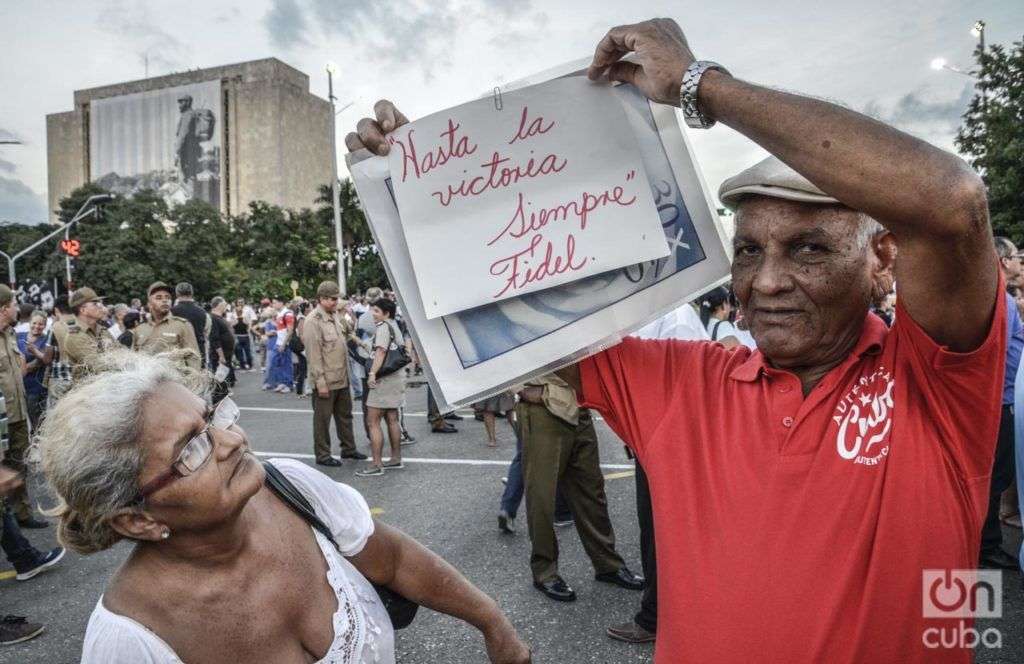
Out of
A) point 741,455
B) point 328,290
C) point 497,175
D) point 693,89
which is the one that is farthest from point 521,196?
point 328,290

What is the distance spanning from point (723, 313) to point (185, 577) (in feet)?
13.4

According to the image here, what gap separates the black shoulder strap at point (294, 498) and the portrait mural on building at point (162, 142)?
84.8m

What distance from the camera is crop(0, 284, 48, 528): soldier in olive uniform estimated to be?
540cm

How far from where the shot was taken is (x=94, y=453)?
4.67 feet

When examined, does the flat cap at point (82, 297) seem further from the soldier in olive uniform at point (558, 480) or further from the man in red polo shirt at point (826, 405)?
the man in red polo shirt at point (826, 405)

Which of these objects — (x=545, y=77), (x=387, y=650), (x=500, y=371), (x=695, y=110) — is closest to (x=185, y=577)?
(x=387, y=650)

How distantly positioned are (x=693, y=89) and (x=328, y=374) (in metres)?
6.47

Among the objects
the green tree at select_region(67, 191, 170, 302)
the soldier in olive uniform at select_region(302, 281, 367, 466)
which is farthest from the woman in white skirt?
the green tree at select_region(67, 191, 170, 302)

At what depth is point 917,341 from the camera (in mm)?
1069

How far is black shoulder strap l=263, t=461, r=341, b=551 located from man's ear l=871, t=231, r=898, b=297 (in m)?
1.46

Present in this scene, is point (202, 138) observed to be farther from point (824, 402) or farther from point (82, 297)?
point (824, 402)

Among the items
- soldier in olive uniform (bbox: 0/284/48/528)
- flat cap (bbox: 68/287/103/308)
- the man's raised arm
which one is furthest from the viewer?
flat cap (bbox: 68/287/103/308)

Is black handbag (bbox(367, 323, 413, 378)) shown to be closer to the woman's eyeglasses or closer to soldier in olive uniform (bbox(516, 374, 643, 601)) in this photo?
soldier in olive uniform (bbox(516, 374, 643, 601))

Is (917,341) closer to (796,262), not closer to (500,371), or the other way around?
(796,262)
